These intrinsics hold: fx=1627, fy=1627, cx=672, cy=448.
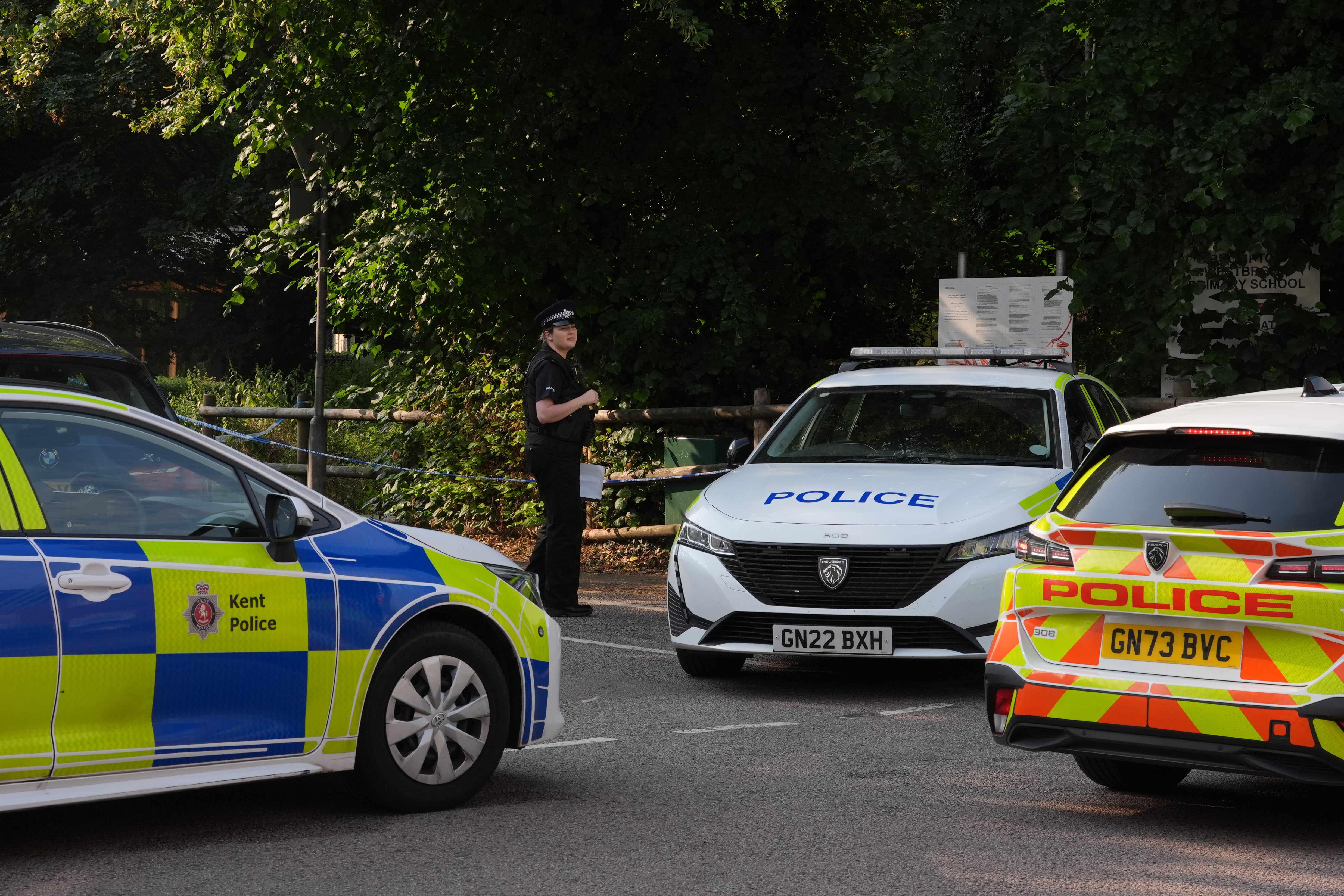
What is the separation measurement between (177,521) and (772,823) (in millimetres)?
2285

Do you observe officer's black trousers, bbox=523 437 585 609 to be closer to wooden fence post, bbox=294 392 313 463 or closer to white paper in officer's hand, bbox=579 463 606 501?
white paper in officer's hand, bbox=579 463 606 501

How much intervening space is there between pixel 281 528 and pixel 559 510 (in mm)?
5506

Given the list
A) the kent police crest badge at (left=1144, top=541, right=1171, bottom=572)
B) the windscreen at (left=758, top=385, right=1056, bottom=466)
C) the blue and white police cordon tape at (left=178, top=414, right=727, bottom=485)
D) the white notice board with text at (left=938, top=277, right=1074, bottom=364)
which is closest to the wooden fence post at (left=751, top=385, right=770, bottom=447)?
the blue and white police cordon tape at (left=178, top=414, right=727, bottom=485)

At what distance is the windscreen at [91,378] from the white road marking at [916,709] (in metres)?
3.96

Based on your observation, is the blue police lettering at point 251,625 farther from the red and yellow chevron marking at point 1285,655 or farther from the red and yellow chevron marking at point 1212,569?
the red and yellow chevron marking at point 1285,655

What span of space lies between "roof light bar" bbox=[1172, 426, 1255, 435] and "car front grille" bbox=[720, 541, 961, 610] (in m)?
2.41

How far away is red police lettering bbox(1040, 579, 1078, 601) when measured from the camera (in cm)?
566

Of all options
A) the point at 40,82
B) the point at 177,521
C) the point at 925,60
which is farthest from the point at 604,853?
the point at 40,82

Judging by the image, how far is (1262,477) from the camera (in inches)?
218

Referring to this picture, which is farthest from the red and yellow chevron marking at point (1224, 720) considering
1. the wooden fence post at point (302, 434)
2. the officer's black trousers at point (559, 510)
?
the wooden fence post at point (302, 434)

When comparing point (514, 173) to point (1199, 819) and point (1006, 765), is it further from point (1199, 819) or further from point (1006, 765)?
point (1199, 819)

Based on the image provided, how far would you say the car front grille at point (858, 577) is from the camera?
8.05 metres

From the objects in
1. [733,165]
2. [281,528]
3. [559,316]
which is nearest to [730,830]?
[281,528]

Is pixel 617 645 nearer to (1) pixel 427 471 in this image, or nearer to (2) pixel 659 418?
(2) pixel 659 418
